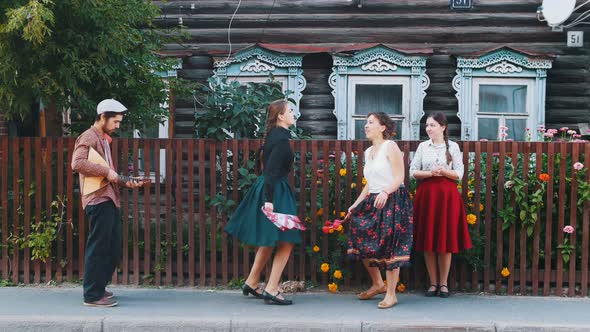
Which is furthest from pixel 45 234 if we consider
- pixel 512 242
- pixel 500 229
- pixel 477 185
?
pixel 512 242

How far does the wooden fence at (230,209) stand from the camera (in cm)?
699

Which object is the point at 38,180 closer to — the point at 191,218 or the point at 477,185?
the point at 191,218

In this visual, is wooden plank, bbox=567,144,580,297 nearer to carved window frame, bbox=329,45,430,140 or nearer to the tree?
carved window frame, bbox=329,45,430,140

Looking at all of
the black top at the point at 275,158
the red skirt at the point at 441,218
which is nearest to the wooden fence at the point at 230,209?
the red skirt at the point at 441,218

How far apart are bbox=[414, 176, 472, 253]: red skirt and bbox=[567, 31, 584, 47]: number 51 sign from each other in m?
5.10

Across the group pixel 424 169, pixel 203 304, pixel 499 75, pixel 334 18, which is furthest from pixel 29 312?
pixel 499 75

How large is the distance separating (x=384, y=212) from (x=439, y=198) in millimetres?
611

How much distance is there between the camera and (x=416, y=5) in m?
11.0

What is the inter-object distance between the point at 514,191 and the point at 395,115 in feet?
13.7

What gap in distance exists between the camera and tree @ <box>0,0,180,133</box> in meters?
6.87

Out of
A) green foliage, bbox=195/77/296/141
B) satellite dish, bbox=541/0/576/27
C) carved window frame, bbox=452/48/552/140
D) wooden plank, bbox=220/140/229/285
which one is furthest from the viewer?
carved window frame, bbox=452/48/552/140

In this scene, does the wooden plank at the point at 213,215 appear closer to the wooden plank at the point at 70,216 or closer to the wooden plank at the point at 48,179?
the wooden plank at the point at 70,216

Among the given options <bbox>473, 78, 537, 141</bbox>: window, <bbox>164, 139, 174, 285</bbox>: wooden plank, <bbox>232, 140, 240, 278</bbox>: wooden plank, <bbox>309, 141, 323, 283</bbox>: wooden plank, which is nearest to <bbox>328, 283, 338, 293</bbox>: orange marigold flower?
<bbox>309, 141, 323, 283</bbox>: wooden plank

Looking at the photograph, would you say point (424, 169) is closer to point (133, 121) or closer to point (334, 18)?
point (133, 121)
